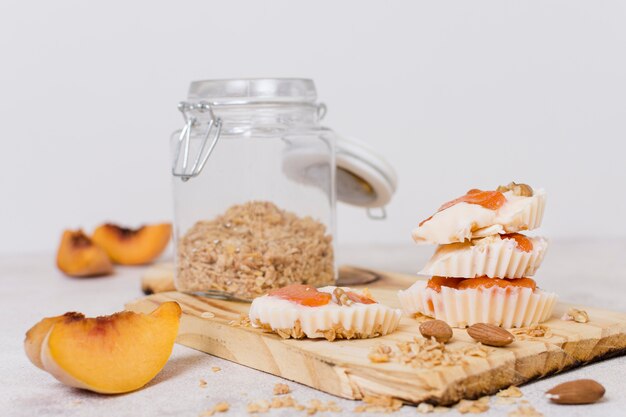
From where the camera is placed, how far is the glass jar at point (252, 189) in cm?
196

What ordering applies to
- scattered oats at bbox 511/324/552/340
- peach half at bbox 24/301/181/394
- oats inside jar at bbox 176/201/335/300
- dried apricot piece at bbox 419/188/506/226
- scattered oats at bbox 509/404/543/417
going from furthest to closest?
1. oats inside jar at bbox 176/201/335/300
2. dried apricot piece at bbox 419/188/506/226
3. scattered oats at bbox 511/324/552/340
4. peach half at bbox 24/301/181/394
5. scattered oats at bbox 509/404/543/417

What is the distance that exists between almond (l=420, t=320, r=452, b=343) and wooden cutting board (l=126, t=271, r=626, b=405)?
0.8 inches

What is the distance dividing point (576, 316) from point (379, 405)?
509 millimetres

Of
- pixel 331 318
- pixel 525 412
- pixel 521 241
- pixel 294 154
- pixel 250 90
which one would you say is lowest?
pixel 525 412

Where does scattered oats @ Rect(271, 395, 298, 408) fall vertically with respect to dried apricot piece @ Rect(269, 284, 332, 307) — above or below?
below

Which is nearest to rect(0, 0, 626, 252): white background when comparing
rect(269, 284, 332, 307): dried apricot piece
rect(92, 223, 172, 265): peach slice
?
rect(92, 223, 172, 265): peach slice

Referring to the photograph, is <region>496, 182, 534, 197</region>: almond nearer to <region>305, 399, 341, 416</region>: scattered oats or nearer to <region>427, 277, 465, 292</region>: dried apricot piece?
<region>427, 277, 465, 292</region>: dried apricot piece

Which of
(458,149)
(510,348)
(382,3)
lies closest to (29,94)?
(382,3)

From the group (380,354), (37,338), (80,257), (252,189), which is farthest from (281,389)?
(80,257)

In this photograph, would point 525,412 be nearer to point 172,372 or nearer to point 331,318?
point 331,318

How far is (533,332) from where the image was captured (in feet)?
5.19

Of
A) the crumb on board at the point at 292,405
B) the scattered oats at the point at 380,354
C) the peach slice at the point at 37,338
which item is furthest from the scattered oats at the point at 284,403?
the peach slice at the point at 37,338

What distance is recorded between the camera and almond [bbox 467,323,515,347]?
58.2 inches

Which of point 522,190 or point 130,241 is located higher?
point 522,190
